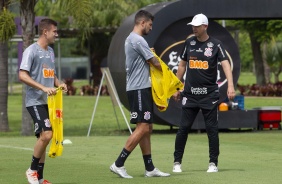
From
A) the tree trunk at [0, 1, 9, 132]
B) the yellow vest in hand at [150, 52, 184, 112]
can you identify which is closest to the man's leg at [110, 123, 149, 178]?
the yellow vest in hand at [150, 52, 184, 112]

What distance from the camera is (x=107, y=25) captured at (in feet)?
178

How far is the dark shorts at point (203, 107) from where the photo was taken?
43.1 feet

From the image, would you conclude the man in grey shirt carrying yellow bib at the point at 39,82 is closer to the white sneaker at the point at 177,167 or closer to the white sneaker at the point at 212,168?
the white sneaker at the point at 177,167

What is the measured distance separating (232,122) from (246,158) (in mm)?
8370

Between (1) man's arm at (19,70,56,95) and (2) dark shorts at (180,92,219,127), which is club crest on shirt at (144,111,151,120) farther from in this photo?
(1) man's arm at (19,70,56,95)

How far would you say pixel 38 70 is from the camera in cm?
1149

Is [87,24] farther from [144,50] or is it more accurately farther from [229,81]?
[144,50]

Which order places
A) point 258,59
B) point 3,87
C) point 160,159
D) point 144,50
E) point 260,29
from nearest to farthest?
1. point 144,50
2. point 160,159
3. point 3,87
4. point 260,29
5. point 258,59

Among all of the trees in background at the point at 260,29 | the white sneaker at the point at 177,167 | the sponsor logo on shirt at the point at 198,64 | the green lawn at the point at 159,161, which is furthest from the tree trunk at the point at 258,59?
the white sneaker at the point at 177,167

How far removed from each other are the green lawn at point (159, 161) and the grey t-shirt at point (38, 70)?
48.8 inches

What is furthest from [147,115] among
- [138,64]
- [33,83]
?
[33,83]

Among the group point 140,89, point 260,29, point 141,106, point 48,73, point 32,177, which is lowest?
point 32,177

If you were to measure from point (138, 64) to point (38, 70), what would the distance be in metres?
1.51

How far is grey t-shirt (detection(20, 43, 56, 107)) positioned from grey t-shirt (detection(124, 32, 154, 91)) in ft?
4.14
